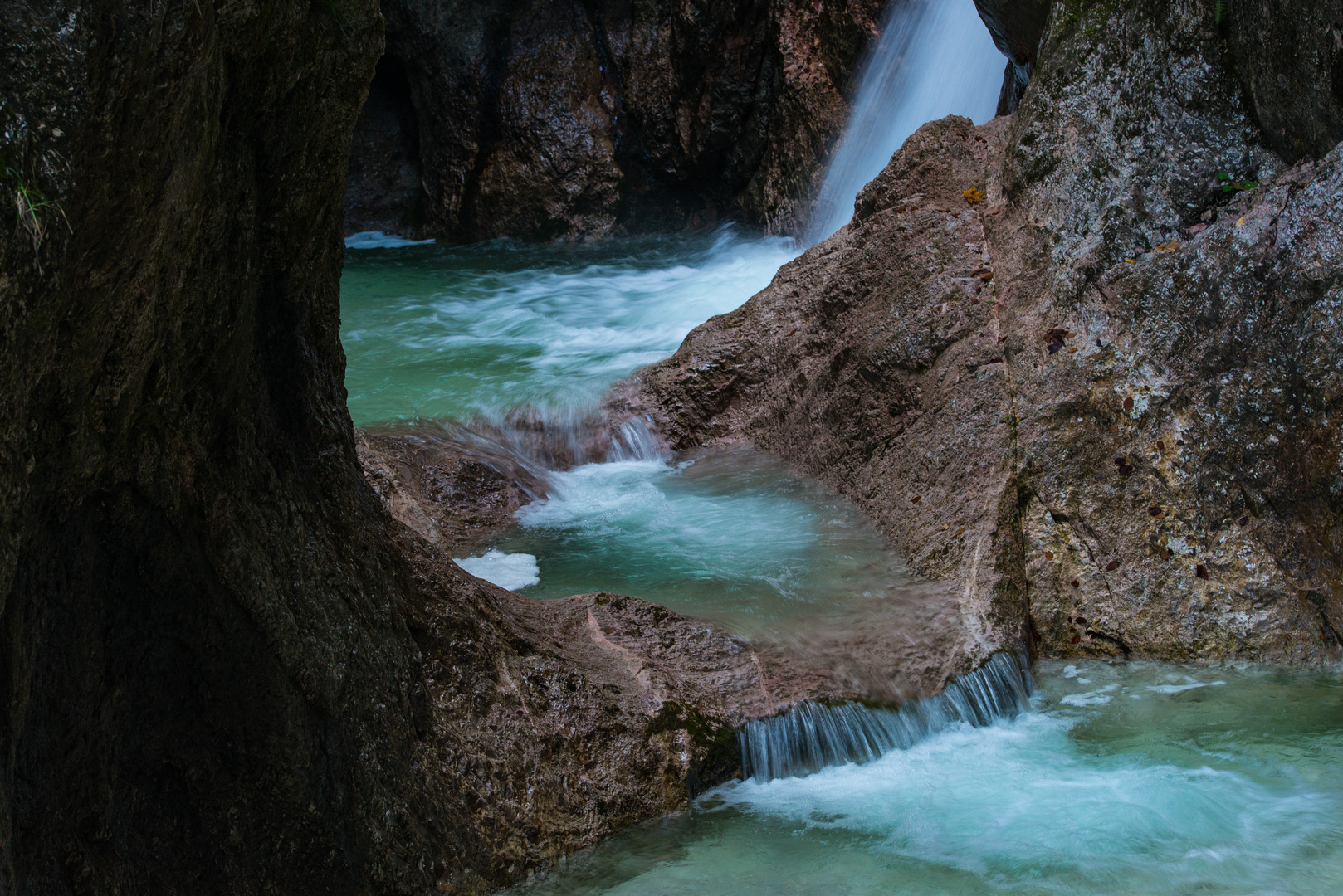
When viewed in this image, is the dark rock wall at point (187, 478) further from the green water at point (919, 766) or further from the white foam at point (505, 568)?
the white foam at point (505, 568)

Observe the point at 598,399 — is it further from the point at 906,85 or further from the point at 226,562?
the point at 906,85

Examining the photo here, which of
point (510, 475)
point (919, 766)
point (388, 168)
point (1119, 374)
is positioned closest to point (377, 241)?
point (388, 168)

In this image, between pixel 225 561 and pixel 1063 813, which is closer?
pixel 225 561

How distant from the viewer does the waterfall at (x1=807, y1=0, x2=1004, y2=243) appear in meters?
11.5

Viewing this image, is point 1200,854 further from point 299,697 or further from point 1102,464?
point 299,697

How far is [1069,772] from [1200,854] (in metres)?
0.58

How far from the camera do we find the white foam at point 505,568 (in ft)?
17.2

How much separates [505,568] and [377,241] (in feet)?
43.4

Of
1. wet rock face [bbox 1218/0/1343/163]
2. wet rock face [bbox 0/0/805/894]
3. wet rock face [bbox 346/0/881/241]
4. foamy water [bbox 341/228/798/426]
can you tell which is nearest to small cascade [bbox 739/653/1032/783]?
wet rock face [bbox 0/0/805/894]

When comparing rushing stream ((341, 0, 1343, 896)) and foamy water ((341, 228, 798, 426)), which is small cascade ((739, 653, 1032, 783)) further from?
foamy water ((341, 228, 798, 426))

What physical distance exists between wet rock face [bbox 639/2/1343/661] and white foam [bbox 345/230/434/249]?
12445 millimetres

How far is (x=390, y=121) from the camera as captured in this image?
58.8 feet

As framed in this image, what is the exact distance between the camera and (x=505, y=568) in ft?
17.7

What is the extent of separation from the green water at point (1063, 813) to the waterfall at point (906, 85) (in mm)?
8240
